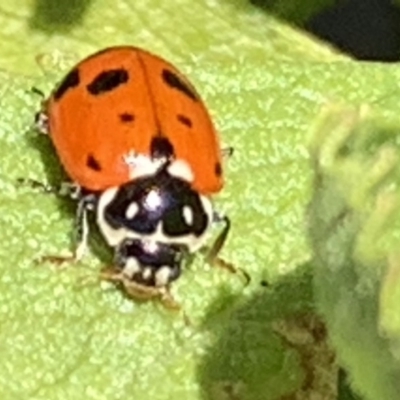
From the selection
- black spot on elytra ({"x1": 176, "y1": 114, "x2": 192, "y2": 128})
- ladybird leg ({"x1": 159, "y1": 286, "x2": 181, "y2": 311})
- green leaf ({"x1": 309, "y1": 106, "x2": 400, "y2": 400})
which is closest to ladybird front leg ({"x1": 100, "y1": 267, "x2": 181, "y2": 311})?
ladybird leg ({"x1": 159, "y1": 286, "x2": 181, "y2": 311})

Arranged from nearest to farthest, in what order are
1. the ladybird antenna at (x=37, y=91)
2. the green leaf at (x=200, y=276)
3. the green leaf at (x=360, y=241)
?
1. the green leaf at (x=360, y=241)
2. the green leaf at (x=200, y=276)
3. the ladybird antenna at (x=37, y=91)

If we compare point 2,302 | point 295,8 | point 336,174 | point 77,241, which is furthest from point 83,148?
point 336,174

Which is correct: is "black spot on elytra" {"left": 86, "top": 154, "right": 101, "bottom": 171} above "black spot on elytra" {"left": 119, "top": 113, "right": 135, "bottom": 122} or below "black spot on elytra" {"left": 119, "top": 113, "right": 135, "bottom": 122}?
below

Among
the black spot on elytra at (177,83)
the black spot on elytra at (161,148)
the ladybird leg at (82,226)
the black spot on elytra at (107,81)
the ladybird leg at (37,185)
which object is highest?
the black spot on elytra at (177,83)

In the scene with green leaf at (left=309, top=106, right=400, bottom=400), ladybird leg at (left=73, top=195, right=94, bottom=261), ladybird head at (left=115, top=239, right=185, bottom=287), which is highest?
green leaf at (left=309, top=106, right=400, bottom=400)

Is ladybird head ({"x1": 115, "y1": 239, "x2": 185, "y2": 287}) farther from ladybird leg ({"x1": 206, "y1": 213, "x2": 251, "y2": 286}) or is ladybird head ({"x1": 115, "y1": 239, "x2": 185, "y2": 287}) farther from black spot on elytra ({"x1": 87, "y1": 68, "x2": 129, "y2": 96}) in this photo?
black spot on elytra ({"x1": 87, "y1": 68, "x2": 129, "y2": 96})

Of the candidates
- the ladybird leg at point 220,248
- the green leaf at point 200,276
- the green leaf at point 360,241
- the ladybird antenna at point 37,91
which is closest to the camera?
the green leaf at point 360,241

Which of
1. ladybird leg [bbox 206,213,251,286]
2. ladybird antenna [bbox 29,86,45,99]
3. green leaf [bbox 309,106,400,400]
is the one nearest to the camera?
green leaf [bbox 309,106,400,400]

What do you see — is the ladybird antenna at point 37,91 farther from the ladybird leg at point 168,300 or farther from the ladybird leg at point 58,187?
the ladybird leg at point 168,300

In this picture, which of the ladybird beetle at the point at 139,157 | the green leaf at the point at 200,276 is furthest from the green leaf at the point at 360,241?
the ladybird beetle at the point at 139,157
